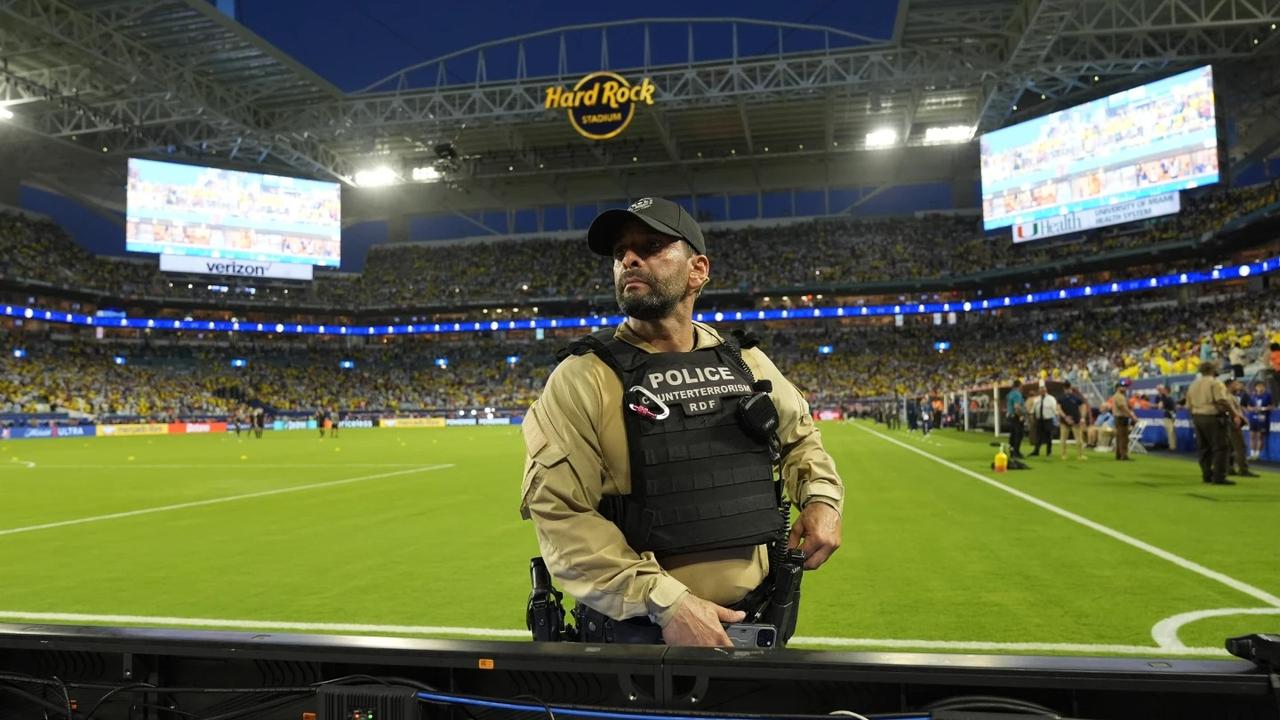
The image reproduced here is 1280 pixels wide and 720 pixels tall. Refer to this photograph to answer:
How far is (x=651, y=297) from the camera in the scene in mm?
2635

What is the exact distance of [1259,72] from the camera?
129 feet

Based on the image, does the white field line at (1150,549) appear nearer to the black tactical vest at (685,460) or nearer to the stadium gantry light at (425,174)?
the black tactical vest at (685,460)

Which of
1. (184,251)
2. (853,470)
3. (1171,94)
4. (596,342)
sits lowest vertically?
(853,470)

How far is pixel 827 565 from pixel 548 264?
209 feet

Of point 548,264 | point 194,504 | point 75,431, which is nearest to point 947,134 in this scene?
point 548,264

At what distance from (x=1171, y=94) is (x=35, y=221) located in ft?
233

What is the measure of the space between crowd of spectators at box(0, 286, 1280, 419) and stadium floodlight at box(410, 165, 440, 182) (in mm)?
15879

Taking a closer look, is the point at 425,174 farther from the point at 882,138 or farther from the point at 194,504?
the point at 194,504

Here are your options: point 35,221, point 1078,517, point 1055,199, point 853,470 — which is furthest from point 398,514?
point 35,221

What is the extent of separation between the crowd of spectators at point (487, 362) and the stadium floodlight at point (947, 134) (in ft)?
51.3

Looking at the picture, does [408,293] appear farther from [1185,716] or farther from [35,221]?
[1185,716]

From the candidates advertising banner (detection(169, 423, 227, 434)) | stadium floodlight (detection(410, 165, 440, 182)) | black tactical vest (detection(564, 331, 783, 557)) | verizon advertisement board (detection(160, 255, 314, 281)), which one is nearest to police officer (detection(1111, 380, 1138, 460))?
black tactical vest (detection(564, 331, 783, 557))

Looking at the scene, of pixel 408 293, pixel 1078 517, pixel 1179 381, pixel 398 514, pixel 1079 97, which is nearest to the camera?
pixel 1078 517

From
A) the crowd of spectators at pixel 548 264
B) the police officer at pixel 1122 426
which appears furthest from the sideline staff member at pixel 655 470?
the crowd of spectators at pixel 548 264
